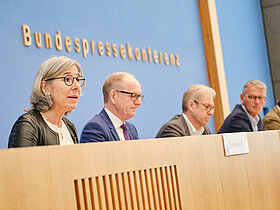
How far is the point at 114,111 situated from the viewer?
3088 millimetres

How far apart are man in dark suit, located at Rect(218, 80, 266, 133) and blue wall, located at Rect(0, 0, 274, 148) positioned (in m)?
0.93

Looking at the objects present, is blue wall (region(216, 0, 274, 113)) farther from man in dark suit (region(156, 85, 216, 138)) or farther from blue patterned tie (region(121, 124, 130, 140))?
blue patterned tie (region(121, 124, 130, 140))

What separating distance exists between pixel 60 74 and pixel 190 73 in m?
3.60

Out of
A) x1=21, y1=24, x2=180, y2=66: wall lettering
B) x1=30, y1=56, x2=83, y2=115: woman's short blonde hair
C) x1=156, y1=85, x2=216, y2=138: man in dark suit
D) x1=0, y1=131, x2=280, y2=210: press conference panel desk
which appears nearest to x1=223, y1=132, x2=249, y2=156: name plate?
x1=0, y1=131, x2=280, y2=210: press conference panel desk

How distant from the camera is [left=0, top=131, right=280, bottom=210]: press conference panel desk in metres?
1.50

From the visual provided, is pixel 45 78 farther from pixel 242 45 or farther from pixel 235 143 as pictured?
pixel 242 45

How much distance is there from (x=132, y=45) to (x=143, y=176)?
3.07 meters

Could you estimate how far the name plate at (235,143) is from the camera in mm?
2574

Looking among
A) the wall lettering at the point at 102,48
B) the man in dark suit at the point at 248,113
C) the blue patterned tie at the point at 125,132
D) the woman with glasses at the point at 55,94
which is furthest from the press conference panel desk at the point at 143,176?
the wall lettering at the point at 102,48

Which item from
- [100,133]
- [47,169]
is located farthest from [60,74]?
[47,169]

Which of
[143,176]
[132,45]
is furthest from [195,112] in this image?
[143,176]

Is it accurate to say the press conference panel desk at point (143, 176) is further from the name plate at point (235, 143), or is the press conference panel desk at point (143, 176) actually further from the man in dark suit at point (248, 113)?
the man in dark suit at point (248, 113)

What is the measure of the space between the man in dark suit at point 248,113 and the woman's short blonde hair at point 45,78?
2315 mm

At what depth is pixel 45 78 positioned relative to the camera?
245 centimetres
